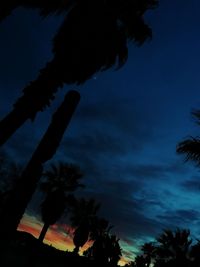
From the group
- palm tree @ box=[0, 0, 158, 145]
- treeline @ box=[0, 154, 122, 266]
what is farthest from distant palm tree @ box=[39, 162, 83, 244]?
palm tree @ box=[0, 0, 158, 145]

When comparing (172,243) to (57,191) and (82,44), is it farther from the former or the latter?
(82,44)

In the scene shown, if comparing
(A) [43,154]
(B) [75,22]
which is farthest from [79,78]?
(A) [43,154]

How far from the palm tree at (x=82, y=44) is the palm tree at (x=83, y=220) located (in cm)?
3893

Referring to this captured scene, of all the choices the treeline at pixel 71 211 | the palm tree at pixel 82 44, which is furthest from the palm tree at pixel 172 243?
the palm tree at pixel 82 44

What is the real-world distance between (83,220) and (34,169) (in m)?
51.8

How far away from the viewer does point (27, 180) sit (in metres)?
5.03

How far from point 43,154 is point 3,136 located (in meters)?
4.21

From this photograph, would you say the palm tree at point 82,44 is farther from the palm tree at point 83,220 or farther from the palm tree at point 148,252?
the palm tree at point 148,252

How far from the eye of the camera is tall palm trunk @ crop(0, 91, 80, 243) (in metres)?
4.66

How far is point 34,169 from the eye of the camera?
519cm

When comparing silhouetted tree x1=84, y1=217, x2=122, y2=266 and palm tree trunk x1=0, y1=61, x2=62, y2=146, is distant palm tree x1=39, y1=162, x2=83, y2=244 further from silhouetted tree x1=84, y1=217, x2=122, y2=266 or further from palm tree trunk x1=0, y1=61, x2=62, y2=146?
palm tree trunk x1=0, y1=61, x2=62, y2=146

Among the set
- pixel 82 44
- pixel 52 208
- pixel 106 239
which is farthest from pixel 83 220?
pixel 82 44

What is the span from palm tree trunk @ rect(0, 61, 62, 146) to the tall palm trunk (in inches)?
148

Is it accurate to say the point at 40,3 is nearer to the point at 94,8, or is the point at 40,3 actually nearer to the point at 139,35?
the point at 94,8
